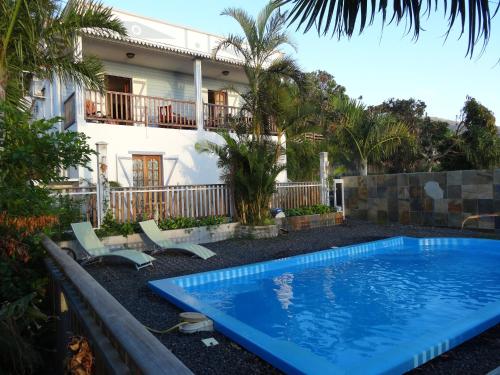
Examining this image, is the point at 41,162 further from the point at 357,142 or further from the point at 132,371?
the point at 357,142

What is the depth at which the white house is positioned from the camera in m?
12.9

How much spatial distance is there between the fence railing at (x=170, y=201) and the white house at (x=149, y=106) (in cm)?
269

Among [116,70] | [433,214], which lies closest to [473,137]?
[433,214]

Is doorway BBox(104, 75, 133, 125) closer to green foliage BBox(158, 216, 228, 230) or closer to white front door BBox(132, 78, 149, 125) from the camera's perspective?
white front door BBox(132, 78, 149, 125)

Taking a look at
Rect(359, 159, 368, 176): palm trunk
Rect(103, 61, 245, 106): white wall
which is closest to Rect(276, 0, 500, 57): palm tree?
Rect(103, 61, 245, 106): white wall

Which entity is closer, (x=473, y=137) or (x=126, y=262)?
(x=126, y=262)

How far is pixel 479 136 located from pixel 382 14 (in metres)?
21.0

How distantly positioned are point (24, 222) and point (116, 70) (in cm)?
1260

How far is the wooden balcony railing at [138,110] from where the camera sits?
42.9ft

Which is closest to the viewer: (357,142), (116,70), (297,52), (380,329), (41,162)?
(41,162)

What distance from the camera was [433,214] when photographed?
1278 centimetres

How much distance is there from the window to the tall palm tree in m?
3.79

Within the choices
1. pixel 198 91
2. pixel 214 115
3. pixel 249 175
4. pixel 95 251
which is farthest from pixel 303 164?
pixel 95 251

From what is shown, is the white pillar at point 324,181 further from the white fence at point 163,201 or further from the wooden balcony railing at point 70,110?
the wooden balcony railing at point 70,110
